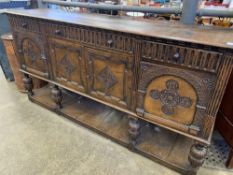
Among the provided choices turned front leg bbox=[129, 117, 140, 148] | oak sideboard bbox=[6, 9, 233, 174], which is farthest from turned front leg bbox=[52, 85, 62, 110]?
turned front leg bbox=[129, 117, 140, 148]

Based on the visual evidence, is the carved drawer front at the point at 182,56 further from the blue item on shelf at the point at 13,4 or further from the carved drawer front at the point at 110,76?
the blue item on shelf at the point at 13,4

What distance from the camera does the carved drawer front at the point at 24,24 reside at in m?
1.55

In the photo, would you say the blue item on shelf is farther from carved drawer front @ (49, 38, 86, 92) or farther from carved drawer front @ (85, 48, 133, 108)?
carved drawer front @ (85, 48, 133, 108)

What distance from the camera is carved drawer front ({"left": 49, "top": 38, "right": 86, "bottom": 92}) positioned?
1.42 metres

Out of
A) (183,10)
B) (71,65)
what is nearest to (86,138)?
(71,65)

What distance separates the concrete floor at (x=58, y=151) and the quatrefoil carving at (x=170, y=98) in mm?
515

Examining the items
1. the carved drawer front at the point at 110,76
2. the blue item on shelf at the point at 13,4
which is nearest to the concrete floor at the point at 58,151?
the carved drawer front at the point at 110,76

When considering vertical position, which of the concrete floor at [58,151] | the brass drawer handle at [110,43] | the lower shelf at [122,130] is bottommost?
the concrete floor at [58,151]

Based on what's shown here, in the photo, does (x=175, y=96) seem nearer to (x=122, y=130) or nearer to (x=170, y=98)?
(x=170, y=98)

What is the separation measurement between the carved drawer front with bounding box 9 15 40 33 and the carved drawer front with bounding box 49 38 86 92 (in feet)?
0.61

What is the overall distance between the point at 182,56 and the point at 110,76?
51 cm

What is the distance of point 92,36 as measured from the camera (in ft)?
4.15

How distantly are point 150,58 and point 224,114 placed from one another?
0.75m

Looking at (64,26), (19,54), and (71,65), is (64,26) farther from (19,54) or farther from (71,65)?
(19,54)
